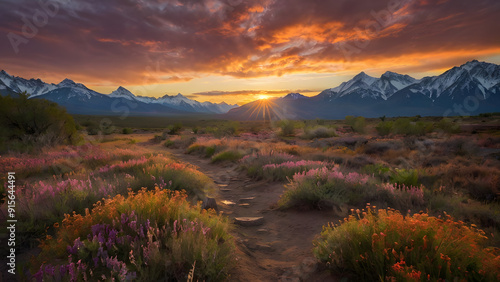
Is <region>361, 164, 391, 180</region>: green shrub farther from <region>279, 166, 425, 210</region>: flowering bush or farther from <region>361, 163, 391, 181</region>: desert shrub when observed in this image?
<region>279, 166, 425, 210</region>: flowering bush

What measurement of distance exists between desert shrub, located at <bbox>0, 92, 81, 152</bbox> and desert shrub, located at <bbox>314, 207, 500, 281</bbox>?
1465 centimetres

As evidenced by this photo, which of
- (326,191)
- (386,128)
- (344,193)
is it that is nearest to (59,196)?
(326,191)

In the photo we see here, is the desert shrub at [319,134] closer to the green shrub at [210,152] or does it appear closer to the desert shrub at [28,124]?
the green shrub at [210,152]

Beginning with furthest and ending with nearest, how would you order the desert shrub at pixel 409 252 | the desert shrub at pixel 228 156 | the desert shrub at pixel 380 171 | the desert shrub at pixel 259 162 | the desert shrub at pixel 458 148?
the desert shrub at pixel 228 156, the desert shrub at pixel 458 148, the desert shrub at pixel 259 162, the desert shrub at pixel 380 171, the desert shrub at pixel 409 252

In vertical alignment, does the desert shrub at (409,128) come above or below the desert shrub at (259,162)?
above

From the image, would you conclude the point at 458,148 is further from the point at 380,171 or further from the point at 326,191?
the point at 326,191

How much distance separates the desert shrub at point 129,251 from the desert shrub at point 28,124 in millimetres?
11784

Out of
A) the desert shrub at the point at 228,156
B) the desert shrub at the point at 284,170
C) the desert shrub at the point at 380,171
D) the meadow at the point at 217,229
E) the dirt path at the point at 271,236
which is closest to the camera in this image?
the meadow at the point at 217,229

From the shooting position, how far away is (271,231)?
5.32 m

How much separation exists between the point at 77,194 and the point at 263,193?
551 centimetres

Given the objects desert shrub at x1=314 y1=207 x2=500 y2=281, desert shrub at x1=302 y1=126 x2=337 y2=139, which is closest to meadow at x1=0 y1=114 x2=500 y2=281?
desert shrub at x1=314 y1=207 x2=500 y2=281

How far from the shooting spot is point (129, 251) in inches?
117

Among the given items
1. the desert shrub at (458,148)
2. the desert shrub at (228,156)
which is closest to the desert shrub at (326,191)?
the desert shrub at (228,156)

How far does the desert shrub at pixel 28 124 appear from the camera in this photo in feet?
39.6
